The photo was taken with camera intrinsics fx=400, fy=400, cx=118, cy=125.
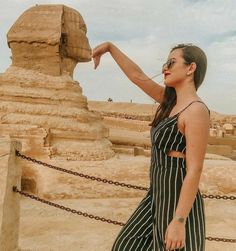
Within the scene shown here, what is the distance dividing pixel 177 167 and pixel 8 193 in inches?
81.0

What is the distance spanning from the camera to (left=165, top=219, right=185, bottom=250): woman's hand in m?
2.16

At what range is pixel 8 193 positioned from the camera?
12.3ft

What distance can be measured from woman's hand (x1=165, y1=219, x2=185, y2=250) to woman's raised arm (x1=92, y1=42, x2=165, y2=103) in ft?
3.21

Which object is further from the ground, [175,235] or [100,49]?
[100,49]

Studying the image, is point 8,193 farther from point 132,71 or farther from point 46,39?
point 46,39

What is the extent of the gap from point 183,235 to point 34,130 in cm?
671

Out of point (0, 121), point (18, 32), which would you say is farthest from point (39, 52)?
point (0, 121)

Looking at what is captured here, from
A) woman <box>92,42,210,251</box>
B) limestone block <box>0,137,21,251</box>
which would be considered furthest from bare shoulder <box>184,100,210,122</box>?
limestone block <box>0,137,21,251</box>

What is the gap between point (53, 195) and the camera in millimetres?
7766

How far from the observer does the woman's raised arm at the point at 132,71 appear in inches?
112

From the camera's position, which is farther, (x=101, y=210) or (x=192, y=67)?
(x=101, y=210)

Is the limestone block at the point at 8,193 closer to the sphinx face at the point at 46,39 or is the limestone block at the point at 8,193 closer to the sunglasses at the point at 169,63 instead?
the sunglasses at the point at 169,63

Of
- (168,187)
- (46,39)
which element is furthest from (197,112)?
(46,39)

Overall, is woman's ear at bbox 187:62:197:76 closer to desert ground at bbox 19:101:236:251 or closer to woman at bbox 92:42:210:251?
woman at bbox 92:42:210:251
